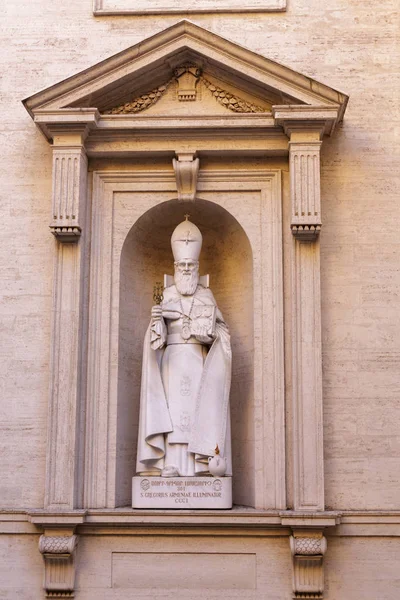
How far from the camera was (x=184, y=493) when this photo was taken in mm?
10500

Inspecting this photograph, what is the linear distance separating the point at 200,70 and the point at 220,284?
7.69 ft

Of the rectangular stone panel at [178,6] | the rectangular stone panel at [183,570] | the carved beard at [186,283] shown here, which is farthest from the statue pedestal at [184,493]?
the rectangular stone panel at [178,6]

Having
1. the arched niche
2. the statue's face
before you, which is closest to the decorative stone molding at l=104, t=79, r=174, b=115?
the arched niche

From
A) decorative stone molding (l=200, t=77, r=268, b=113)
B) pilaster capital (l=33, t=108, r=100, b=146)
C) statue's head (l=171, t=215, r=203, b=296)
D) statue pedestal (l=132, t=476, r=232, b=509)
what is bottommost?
statue pedestal (l=132, t=476, r=232, b=509)

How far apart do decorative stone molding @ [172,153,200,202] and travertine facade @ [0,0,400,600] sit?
0.02 m

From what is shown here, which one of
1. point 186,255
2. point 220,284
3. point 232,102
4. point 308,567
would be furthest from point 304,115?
point 308,567

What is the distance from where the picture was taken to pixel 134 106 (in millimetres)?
11289

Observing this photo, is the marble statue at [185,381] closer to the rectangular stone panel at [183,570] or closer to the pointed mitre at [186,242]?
the pointed mitre at [186,242]

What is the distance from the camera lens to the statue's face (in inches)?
441

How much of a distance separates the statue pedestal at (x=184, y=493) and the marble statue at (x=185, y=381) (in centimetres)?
16

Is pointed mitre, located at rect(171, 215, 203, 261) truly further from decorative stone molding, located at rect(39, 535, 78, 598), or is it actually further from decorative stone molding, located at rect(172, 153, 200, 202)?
decorative stone molding, located at rect(39, 535, 78, 598)

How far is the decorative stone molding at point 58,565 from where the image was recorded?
10133 millimetres

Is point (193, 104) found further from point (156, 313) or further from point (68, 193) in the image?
point (156, 313)

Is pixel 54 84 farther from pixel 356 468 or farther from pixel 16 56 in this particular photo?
pixel 356 468
